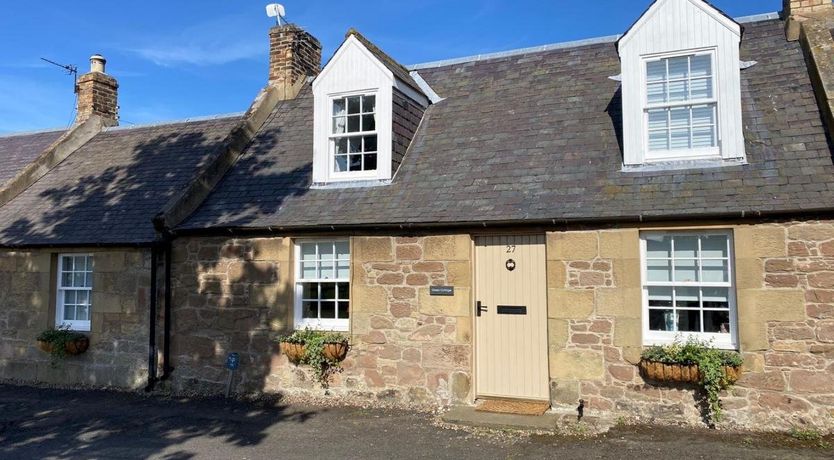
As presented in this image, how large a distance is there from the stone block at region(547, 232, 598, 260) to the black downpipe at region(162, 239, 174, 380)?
20.4ft

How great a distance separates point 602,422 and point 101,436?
6227 mm

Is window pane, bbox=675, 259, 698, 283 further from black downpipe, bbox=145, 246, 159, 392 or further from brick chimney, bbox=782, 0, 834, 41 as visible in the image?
A: black downpipe, bbox=145, 246, 159, 392

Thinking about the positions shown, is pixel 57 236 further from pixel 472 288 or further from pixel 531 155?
pixel 531 155

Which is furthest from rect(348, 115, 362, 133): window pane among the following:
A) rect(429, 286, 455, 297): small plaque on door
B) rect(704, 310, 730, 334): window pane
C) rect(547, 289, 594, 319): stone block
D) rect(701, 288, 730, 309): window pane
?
rect(704, 310, 730, 334): window pane

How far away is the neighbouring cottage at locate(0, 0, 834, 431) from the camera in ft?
24.2

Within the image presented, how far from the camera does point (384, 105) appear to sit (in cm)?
1000

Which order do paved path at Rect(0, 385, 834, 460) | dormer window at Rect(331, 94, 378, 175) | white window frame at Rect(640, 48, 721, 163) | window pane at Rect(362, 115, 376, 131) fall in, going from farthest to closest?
1. window pane at Rect(362, 115, 376, 131)
2. dormer window at Rect(331, 94, 378, 175)
3. white window frame at Rect(640, 48, 721, 163)
4. paved path at Rect(0, 385, 834, 460)

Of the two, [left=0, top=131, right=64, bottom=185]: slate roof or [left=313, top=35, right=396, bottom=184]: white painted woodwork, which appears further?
[left=0, top=131, right=64, bottom=185]: slate roof

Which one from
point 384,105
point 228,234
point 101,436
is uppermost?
point 384,105

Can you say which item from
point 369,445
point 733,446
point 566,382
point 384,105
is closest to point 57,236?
point 384,105

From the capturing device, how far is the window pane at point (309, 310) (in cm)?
955

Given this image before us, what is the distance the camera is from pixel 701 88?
334 inches

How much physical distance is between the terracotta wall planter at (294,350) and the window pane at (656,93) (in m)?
6.11

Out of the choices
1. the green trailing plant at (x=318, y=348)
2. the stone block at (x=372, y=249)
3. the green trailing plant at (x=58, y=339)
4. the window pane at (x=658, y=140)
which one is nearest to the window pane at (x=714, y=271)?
the window pane at (x=658, y=140)
